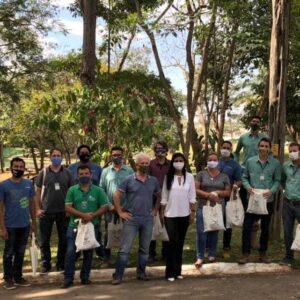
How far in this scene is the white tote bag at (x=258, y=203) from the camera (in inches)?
268

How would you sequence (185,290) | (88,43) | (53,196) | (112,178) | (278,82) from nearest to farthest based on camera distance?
(185,290) < (53,196) < (112,178) < (278,82) < (88,43)

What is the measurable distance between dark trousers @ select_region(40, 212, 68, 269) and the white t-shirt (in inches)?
58.9

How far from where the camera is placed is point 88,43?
469 inches

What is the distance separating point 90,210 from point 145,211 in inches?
28.1

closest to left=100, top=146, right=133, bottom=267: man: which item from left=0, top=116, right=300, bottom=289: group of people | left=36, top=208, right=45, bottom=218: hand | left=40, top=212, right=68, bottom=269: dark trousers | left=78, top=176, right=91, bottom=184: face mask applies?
left=0, top=116, right=300, bottom=289: group of people

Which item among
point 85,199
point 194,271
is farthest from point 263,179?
point 85,199

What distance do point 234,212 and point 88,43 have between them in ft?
21.6

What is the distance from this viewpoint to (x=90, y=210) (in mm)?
6242

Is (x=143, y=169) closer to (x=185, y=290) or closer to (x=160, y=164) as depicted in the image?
(x=160, y=164)

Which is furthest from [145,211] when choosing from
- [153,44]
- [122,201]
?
[153,44]

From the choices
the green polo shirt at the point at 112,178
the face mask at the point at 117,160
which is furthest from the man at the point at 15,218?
the face mask at the point at 117,160

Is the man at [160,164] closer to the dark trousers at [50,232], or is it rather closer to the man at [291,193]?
the dark trousers at [50,232]

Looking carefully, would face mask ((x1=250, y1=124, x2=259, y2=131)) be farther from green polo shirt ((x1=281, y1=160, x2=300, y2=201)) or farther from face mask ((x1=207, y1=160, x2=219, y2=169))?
face mask ((x1=207, y1=160, x2=219, y2=169))

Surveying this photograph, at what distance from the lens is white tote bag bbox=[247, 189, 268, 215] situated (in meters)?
6.81
